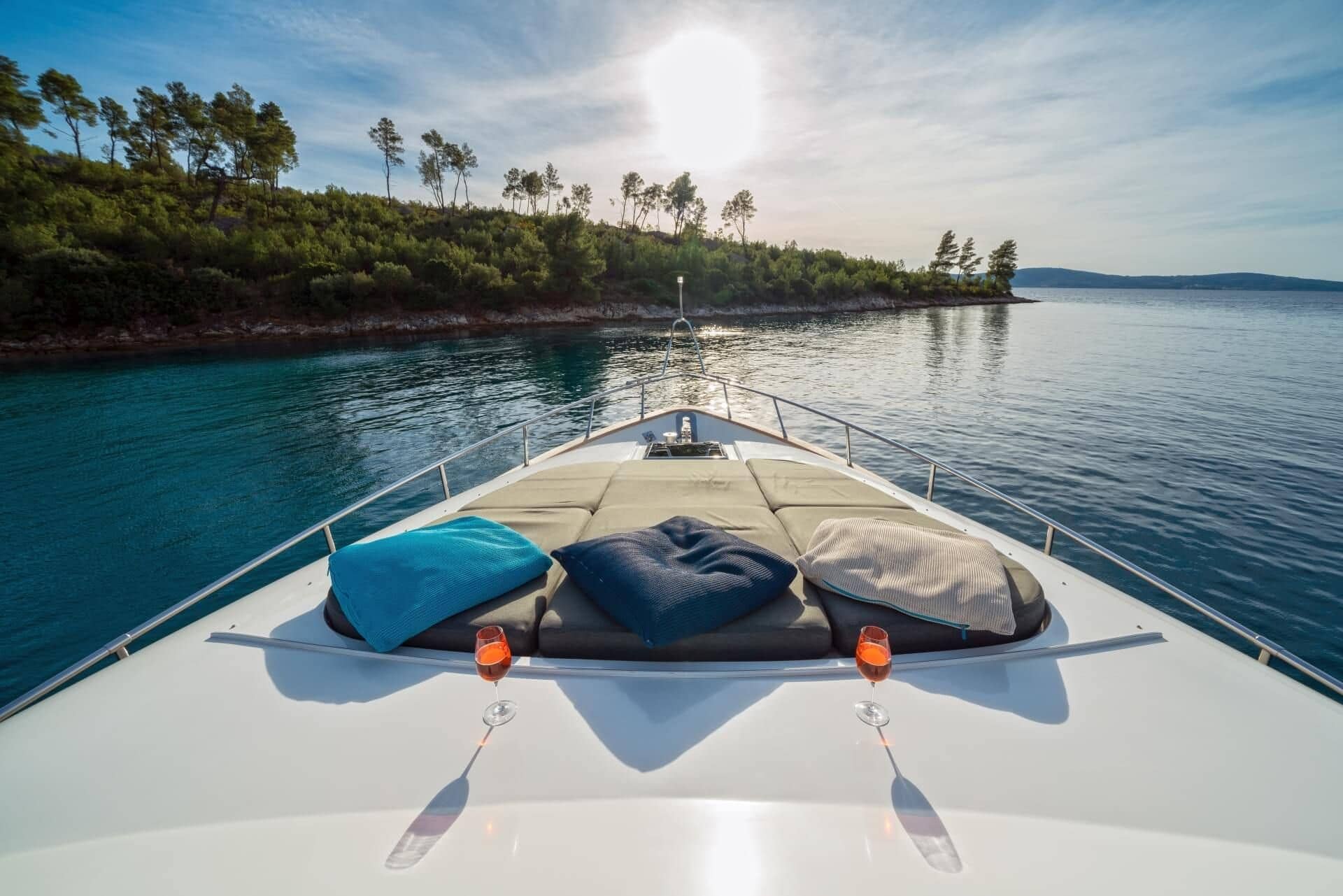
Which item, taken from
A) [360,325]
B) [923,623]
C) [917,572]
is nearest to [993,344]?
[917,572]

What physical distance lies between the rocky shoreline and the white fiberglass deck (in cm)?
3677

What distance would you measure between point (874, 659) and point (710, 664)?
2.14 feet

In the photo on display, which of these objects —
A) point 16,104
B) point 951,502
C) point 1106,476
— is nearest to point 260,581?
point 951,502

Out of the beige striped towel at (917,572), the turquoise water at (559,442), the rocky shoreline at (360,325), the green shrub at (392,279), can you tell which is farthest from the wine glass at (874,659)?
the green shrub at (392,279)

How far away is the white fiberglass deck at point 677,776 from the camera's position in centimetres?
117

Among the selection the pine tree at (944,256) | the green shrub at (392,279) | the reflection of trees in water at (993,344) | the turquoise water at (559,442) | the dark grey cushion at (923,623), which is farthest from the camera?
the pine tree at (944,256)

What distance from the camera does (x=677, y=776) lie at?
144 centimetres

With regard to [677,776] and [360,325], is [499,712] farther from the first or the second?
[360,325]

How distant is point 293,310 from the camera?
33.2 metres

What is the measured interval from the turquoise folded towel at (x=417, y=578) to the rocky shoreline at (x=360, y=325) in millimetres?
36403

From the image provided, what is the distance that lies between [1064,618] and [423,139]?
7568 centimetres

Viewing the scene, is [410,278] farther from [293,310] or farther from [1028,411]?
[1028,411]

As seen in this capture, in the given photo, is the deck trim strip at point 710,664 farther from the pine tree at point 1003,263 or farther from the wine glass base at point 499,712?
the pine tree at point 1003,263

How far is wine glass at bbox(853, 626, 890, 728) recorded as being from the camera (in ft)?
5.06
